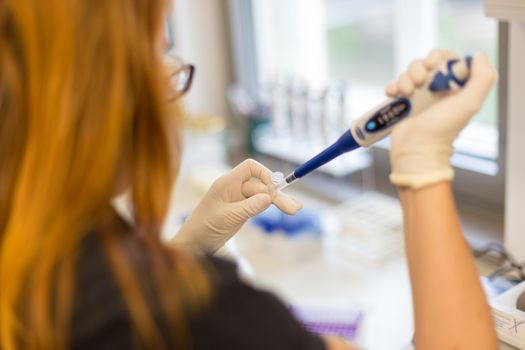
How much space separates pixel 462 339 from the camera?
0.67 m

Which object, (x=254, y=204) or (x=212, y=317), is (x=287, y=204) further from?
(x=212, y=317)

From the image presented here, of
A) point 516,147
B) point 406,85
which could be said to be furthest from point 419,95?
point 516,147

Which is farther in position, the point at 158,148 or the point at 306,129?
the point at 306,129

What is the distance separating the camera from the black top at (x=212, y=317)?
0.51 m

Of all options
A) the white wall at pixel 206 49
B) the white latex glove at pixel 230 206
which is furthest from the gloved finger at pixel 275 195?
the white wall at pixel 206 49

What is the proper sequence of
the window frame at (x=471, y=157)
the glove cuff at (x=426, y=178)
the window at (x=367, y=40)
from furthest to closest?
the window at (x=367, y=40), the window frame at (x=471, y=157), the glove cuff at (x=426, y=178)

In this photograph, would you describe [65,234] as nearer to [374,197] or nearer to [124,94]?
[124,94]

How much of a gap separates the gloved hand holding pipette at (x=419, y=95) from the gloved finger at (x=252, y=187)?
241 mm

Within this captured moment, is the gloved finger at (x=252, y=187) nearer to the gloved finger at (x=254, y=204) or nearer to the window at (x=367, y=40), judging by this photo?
the gloved finger at (x=254, y=204)

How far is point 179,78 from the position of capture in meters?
0.82

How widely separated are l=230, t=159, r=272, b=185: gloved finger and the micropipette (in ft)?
0.60

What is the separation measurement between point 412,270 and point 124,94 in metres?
0.38

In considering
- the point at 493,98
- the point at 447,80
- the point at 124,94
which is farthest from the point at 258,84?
the point at 124,94

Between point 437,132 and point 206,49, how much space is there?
1592mm
